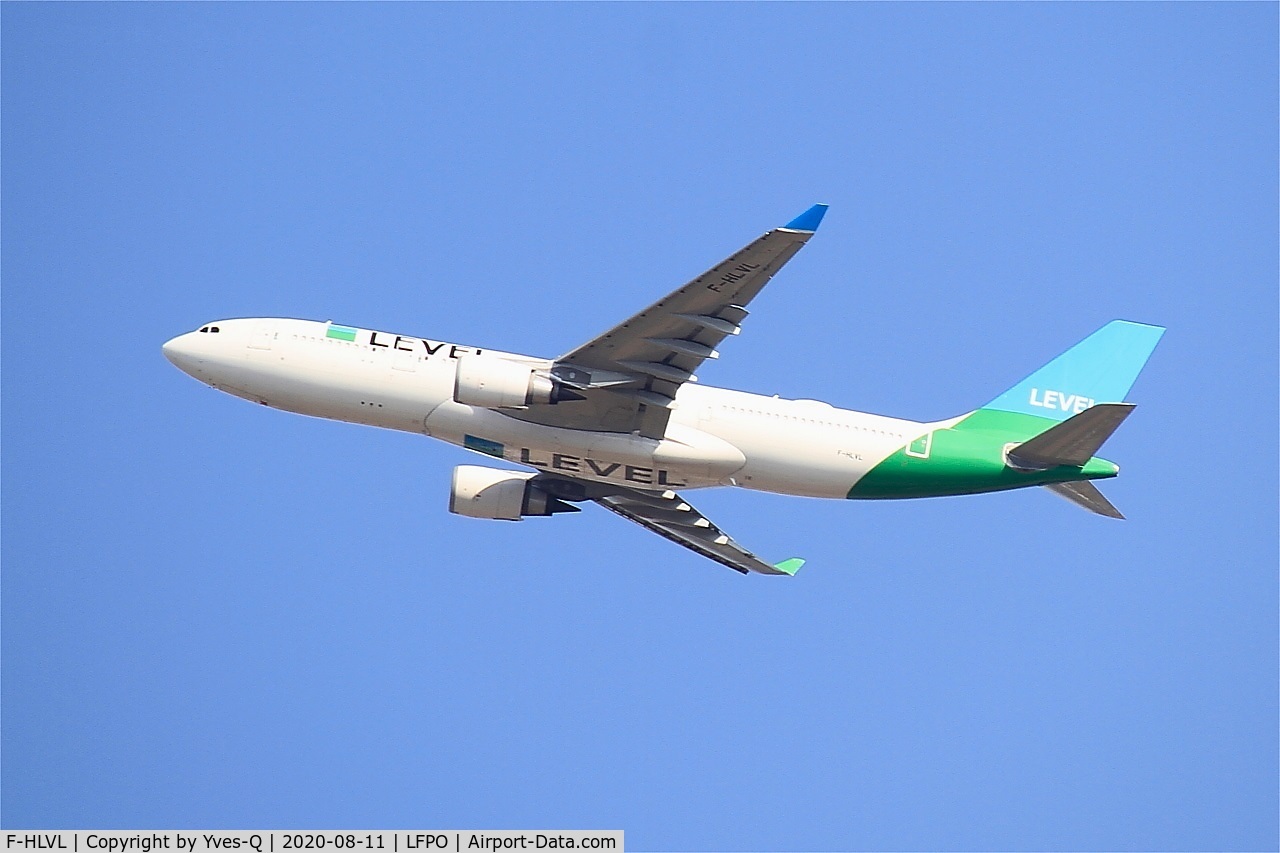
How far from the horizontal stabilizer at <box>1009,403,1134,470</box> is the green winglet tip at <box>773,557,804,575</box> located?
9957mm

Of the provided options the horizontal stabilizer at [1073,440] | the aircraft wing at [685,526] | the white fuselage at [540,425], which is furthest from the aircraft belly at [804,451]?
the aircraft wing at [685,526]

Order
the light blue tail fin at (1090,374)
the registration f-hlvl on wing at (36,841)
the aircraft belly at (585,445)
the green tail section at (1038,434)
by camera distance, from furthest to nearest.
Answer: the light blue tail fin at (1090,374) → the aircraft belly at (585,445) → the green tail section at (1038,434) → the registration f-hlvl on wing at (36,841)

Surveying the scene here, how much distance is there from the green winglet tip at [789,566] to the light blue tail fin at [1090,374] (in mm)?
8854

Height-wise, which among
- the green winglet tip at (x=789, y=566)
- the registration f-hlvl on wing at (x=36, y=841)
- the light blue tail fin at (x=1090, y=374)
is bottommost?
the registration f-hlvl on wing at (x=36, y=841)

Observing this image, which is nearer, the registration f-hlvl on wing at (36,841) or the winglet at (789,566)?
the registration f-hlvl on wing at (36,841)

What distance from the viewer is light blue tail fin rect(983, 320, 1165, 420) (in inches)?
1940

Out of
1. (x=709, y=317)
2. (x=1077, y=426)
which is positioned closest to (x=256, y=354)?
(x=709, y=317)

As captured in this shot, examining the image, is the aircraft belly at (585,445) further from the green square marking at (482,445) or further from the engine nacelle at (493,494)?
the engine nacelle at (493,494)

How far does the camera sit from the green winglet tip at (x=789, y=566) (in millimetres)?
53656

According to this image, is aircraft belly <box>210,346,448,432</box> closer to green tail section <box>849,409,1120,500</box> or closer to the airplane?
the airplane

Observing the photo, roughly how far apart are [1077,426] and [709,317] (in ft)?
33.2

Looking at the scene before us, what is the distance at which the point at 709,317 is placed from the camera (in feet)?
142

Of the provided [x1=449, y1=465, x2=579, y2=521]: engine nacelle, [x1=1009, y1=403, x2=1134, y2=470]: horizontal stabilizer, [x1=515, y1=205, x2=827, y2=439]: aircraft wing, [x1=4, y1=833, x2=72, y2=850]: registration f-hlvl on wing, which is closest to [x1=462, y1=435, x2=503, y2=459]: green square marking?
[x1=515, y1=205, x2=827, y2=439]: aircraft wing

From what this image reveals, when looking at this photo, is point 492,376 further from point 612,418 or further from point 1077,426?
point 1077,426
